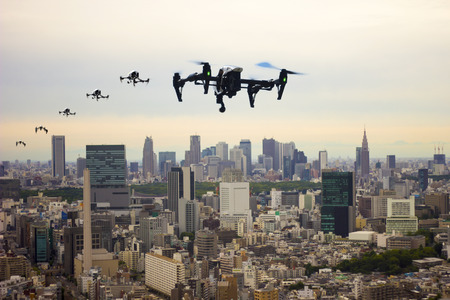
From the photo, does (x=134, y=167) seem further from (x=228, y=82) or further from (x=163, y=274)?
(x=228, y=82)

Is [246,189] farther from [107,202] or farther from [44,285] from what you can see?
[44,285]

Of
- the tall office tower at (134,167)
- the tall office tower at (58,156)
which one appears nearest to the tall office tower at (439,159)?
the tall office tower at (134,167)

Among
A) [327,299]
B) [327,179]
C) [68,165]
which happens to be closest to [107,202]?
[68,165]

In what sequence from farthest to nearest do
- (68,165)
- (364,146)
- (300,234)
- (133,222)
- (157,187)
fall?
(364,146)
(157,187)
(68,165)
(133,222)
(300,234)

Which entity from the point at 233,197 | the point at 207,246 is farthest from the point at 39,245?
the point at 233,197

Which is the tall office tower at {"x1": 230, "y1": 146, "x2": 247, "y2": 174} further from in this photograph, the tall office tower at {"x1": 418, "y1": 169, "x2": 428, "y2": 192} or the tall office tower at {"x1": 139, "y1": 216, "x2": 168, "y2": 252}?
the tall office tower at {"x1": 139, "y1": 216, "x2": 168, "y2": 252}

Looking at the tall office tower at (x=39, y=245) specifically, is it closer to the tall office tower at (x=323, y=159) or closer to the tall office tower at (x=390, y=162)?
the tall office tower at (x=390, y=162)
